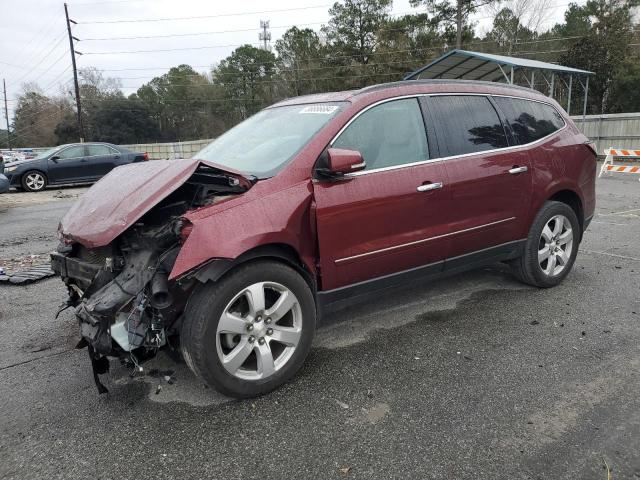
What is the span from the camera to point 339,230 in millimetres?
3113

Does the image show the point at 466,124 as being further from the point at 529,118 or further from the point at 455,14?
the point at 455,14

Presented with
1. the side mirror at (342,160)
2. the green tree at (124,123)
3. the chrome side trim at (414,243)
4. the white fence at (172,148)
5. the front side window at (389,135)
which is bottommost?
the chrome side trim at (414,243)

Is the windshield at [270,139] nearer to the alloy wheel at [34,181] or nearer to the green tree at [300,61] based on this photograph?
the alloy wheel at [34,181]

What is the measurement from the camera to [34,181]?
48.9 ft

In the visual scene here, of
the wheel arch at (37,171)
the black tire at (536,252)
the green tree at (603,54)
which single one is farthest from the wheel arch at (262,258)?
the green tree at (603,54)

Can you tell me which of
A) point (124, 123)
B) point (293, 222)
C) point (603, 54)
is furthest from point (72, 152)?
point (124, 123)

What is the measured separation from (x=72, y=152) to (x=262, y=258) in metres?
14.8

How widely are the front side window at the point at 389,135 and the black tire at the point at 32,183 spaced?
47.9 feet

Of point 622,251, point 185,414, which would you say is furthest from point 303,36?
point 185,414

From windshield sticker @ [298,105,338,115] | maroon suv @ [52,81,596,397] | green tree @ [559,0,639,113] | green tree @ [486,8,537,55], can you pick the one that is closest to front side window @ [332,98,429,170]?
maroon suv @ [52,81,596,397]

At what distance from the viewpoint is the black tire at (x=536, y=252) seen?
14.5ft

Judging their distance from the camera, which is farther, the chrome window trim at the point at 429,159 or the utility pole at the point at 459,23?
the utility pole at the point at 459,23

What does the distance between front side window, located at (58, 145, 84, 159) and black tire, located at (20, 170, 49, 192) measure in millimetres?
842

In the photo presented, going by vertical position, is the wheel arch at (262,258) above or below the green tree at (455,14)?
below
